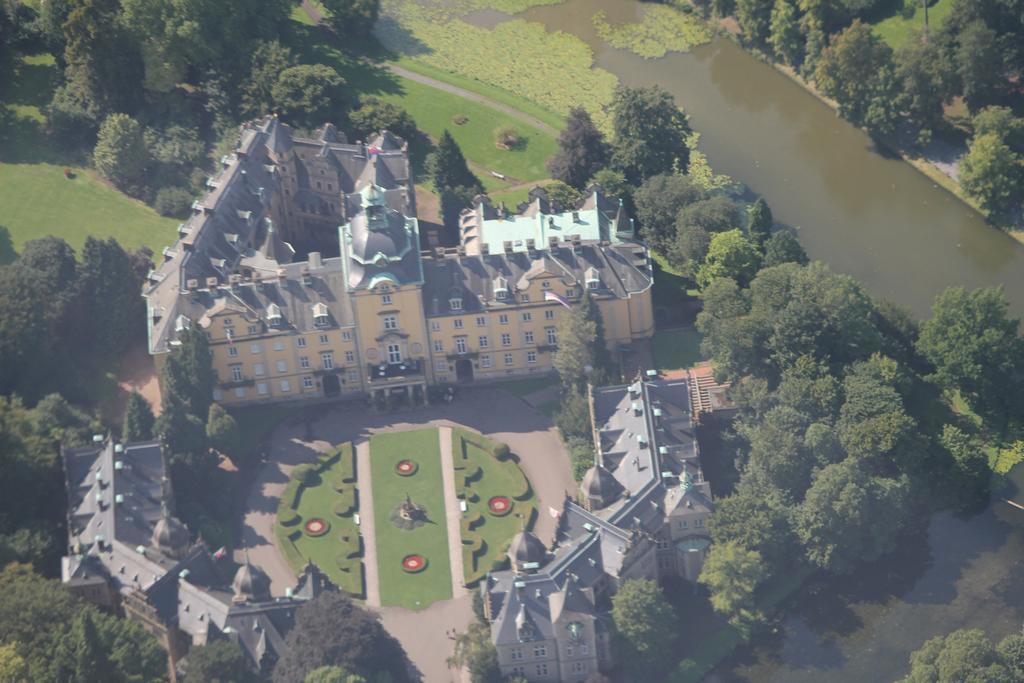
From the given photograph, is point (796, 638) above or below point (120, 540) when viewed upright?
below

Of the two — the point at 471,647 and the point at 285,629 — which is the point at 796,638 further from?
the point at 285,629

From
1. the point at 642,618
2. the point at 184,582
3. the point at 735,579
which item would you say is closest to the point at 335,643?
the point at 184,582

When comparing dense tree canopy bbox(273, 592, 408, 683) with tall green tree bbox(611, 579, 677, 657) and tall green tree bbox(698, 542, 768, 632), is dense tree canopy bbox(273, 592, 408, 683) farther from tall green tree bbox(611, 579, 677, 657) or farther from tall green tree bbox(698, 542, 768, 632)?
tall green tree bbox(698, 542, 768, 632)

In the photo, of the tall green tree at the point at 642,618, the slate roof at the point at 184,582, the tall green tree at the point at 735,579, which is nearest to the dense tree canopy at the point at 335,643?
the slate roof at the point at 184,582

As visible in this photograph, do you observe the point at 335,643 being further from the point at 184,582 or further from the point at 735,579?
the point at 735,579

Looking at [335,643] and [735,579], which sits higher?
[735,579]

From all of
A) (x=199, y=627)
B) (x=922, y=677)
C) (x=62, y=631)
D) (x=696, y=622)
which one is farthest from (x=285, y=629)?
(x=922, y=677)

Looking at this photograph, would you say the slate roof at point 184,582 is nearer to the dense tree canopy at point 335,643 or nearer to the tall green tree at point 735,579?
the dense tree canopy at point 335,643
